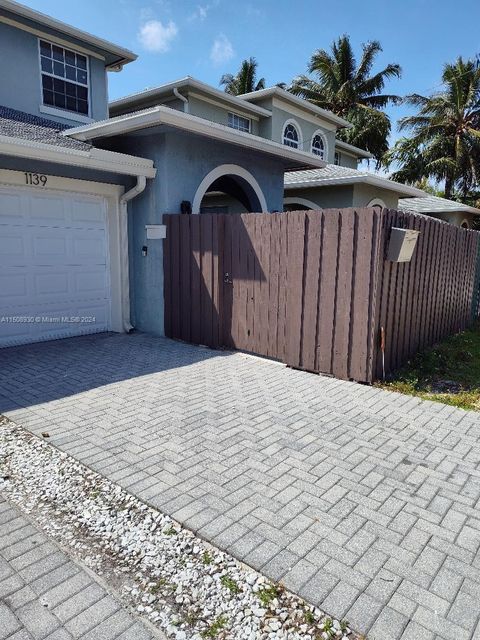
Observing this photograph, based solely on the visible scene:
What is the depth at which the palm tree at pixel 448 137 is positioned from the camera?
23.0 meters

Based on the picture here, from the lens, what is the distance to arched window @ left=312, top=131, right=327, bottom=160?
18052mm

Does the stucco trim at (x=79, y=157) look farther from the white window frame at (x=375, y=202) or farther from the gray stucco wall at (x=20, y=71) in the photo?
the white window frame at (x=375, y=202)

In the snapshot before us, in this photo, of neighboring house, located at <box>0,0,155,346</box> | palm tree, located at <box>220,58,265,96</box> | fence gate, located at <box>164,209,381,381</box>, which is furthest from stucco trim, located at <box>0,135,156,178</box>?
palm tree, located at <box>220,58,265,96</box>

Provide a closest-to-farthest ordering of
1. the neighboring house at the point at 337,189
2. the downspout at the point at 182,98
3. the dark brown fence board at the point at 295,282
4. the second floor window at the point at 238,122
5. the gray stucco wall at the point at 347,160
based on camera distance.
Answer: the dark brown fence board at the point at 295,282 < the neighboring house at the point at 337,189 < the downspout at the point at 182,98 < the second floor window at the point at 238,122 < the gray stucco wall at the point at 347,160

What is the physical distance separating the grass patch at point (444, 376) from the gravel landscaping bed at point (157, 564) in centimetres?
371

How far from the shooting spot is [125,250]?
818 centimetres

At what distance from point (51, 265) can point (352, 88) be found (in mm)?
26183

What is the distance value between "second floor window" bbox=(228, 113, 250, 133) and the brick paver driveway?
37.3ft

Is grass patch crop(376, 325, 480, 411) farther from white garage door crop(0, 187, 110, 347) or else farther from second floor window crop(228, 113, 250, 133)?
second floor window crop(228, 113, 250, 133)

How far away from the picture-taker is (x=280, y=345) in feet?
21.0

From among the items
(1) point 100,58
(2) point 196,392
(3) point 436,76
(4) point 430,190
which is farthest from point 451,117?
(2) point 196,392


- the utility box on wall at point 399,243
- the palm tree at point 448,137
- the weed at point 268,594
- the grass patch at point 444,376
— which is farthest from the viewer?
the palm tree at point 448,137

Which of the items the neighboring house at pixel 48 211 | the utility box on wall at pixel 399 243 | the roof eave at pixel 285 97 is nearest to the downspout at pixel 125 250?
the neighboring house at pixel 48 211

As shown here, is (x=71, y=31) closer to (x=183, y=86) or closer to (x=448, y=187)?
(x=183, y=86)
